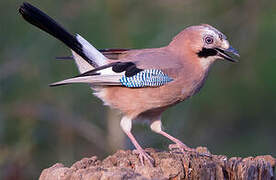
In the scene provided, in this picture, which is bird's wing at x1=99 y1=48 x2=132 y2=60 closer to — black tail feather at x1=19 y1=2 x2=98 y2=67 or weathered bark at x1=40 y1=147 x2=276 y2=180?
black tail feather at x1=19 y1=2 x2=98 y2=67

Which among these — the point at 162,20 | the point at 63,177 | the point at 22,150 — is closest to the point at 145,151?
the point at 63,177

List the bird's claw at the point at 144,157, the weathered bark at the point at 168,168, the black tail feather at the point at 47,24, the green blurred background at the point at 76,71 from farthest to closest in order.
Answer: the green blurred background at the point at 76,71 → the black tail feather at the point at 47,24 → the bird's claw at the point at 144,157 → the weathered bark at the point at 168,168

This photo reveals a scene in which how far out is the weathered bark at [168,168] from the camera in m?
4.50

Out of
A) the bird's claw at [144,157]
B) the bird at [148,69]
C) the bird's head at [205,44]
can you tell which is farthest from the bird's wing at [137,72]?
the bird's claw at [144,157]

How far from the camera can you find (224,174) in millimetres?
5238

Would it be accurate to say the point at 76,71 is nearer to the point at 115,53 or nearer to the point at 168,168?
the point at 115,53

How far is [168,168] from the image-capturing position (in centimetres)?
489

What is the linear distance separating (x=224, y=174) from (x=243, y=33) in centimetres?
575

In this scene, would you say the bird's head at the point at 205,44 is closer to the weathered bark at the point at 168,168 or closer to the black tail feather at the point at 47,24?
the black tail feather at the point at 47,24

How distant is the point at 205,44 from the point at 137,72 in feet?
2.87

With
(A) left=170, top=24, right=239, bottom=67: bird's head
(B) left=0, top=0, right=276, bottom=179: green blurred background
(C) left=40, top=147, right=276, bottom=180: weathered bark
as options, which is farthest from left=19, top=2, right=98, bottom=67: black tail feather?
(B) left=0, top=0, right=276, bottom=179: green blurred background

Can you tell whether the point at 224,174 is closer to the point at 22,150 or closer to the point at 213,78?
the point at 22,150

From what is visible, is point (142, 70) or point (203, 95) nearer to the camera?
point (142, 70)

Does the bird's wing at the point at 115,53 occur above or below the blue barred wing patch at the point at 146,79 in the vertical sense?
above
